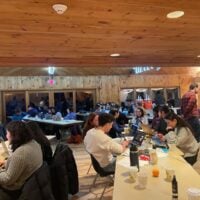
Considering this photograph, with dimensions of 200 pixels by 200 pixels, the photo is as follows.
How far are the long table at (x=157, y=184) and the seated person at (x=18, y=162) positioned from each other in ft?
2.60

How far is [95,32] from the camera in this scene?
3.09 m

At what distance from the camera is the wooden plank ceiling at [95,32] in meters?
2.28

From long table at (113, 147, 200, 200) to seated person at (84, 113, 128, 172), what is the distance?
0.49m

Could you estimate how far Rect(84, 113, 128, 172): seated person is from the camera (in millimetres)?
3109

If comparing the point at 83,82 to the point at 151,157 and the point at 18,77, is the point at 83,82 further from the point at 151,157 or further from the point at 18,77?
the point at 151,157

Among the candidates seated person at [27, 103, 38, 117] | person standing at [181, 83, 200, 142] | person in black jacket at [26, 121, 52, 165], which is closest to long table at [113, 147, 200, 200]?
person in black jacket at [26, 121, 52, 165]

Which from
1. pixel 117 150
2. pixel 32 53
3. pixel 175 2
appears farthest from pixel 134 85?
pixel 175 2

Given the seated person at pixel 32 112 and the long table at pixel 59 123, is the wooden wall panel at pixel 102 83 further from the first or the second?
the long table at pixel 59 123

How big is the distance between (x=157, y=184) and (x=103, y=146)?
3.91ft

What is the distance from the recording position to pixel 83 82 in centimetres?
1025

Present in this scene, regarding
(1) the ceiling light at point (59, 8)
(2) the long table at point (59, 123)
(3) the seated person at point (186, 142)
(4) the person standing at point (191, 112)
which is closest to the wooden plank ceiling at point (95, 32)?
(1) the ceiling light at point (59, 8)

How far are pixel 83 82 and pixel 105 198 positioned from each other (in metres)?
7.07

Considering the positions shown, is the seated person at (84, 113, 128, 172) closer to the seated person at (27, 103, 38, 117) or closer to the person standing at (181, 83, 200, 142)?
the person standing at (181, 83, 200, 142)

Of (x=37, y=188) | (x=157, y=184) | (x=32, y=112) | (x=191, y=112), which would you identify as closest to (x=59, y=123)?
(x=32, y=112)
